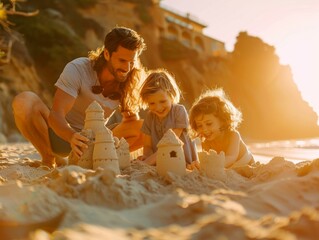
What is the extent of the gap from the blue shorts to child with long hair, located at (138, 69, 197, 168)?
3.32ft

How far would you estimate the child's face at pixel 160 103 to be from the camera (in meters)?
4.05

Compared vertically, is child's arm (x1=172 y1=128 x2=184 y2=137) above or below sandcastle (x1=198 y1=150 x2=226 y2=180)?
above

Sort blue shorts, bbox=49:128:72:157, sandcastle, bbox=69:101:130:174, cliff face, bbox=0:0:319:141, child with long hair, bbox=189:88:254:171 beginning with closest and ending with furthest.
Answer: sandcastle, bbox=69:101:130:174 < child with long hair, bbox=189:88:254:171 < blue shorts, bbox=49:128:72:157 < cliff face, bbox=0:0:319:141

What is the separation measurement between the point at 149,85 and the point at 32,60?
1977 cm

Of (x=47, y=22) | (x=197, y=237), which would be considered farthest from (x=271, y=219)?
(x=47, y=22)

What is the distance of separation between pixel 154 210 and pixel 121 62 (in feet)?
8.42

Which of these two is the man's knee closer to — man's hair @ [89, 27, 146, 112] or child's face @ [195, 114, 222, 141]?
man's hair @ [89, 27, 146, 112]

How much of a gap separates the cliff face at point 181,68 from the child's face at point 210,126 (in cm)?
168

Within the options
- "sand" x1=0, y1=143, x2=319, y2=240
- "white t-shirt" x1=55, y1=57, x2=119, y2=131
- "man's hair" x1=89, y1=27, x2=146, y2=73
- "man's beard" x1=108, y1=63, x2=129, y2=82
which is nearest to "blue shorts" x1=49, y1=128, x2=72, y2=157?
"white t-shirt" x1=55, y1=57, x2=119, y2=131

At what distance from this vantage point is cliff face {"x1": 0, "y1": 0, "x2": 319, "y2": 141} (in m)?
20.6

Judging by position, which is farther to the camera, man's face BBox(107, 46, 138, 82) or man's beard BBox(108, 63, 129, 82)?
man's beard BBox(108, 63, 129, 82)

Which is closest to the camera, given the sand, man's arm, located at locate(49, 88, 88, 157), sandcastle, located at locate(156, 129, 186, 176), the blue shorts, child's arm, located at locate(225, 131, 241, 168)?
the sand

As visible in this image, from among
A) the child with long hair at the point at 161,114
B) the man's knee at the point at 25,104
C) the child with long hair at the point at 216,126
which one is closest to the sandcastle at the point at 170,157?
the child with long hair at the point at 161,114

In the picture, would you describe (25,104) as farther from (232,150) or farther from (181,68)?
(181,68)
